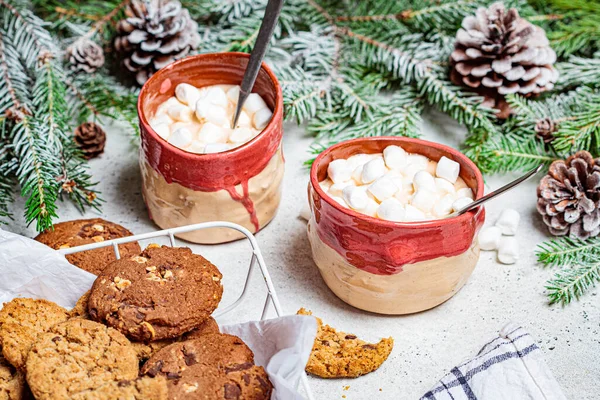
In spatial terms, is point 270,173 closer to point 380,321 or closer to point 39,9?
point 380,321

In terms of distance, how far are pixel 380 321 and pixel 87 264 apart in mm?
482

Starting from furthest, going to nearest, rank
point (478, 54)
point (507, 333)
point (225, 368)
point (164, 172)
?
point (478, 54)
point (164, 172)
point (507, 333)
point (225, 368)

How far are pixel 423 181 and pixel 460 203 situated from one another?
0.23 feet

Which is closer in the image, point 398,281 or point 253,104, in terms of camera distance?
point 398,281

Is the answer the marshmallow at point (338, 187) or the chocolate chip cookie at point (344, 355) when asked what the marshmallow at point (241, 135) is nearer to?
the marshmallow at point (338, 187)

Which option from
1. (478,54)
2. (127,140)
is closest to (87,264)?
(127,140)

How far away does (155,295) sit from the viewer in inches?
38.0

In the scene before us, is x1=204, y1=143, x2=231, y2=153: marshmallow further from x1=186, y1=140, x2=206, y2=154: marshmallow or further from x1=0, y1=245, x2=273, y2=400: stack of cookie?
x1=0, y1=245, x2=273, y2=400: stack of cookie

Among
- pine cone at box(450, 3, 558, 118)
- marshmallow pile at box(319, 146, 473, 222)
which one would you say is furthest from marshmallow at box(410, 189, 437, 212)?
pine cone at box(450, 3, 558, 118)

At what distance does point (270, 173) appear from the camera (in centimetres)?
126

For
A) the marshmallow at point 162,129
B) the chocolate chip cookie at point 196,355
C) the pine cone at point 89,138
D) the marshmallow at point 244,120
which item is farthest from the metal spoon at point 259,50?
the chocolate chip cookie at point 196,355

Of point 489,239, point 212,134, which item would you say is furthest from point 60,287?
point 489,239

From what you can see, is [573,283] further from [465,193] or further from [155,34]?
[155,34]

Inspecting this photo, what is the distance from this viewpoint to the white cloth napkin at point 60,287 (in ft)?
3.08
